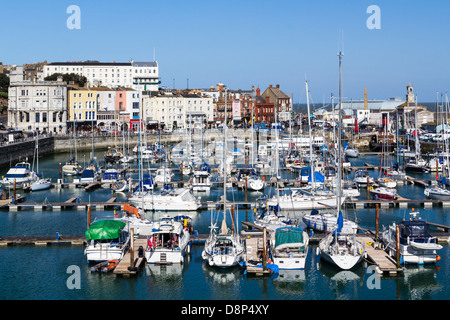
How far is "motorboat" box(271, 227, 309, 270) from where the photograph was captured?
101ft

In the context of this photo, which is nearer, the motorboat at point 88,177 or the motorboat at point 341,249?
the motorboat at point 341,249

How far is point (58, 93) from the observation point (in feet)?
350

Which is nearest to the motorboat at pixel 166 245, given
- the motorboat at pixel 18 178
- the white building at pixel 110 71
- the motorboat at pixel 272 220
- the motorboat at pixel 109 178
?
the motorboat at pixel 272 220

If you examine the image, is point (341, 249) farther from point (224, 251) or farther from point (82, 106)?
point (82, 106)

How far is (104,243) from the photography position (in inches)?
1256

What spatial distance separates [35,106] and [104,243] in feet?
261

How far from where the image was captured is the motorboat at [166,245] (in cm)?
3139

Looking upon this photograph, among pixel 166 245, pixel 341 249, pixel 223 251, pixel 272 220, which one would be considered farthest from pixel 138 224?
pixel 341 249

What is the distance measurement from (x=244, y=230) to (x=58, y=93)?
3001 inches

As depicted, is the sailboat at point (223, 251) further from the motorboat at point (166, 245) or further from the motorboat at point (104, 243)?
the motorboat at point (104, 243)

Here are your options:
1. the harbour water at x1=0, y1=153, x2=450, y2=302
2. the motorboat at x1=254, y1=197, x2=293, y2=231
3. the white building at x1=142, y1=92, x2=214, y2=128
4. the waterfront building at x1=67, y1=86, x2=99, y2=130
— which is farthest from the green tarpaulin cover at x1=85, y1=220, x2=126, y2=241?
the white building at x1=142, y1=92, x2=214, y2=128

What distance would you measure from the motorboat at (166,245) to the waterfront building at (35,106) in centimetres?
7716

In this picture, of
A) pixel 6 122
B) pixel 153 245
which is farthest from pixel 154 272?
pixel 6 122
